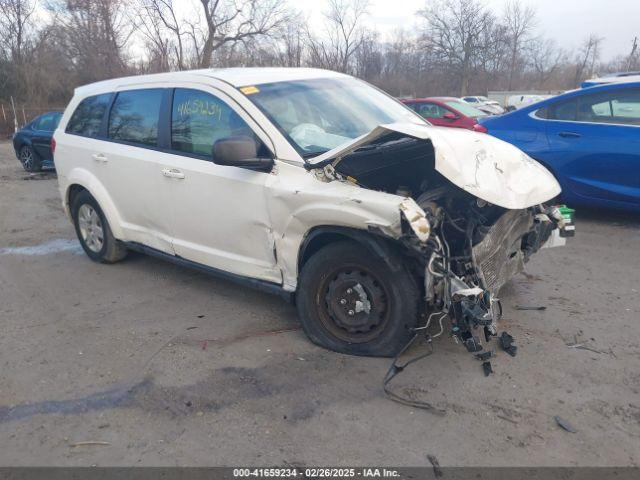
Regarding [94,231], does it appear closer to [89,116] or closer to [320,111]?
[89,116]

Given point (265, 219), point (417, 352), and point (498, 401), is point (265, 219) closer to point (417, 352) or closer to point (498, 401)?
point (417, 352)

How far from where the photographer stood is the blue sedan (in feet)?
20.6

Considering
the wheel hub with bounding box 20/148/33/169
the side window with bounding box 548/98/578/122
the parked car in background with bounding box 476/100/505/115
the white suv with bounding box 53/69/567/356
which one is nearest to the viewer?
the white suv with bounding box 53/69/567/356

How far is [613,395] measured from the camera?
3.21 m

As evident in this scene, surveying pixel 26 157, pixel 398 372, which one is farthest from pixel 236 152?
pixel 26 157

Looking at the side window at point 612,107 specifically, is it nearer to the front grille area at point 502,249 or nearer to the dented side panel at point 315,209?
the front grille area at point 502,249

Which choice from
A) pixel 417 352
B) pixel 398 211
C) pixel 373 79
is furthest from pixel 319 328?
pixel 373 79

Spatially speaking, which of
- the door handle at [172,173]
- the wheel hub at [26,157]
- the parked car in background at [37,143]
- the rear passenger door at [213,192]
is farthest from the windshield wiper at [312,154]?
the wheel hub at [26,157]

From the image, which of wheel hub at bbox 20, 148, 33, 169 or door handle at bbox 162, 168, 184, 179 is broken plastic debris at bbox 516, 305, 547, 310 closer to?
door handle at bbox 162, 168, 184, 179

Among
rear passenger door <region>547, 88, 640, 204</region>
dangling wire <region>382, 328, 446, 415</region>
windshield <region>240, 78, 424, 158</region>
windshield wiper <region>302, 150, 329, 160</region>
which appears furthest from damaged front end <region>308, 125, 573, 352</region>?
rear passenger door <region>547, 88, 640, 204</region>

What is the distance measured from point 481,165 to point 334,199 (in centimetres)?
91

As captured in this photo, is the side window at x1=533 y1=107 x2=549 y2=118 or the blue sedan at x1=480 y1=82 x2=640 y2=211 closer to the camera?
the blue sedan at x1=480 y1=82 x2=640 y2=211

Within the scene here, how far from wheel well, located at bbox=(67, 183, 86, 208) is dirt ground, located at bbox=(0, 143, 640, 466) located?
116 cm

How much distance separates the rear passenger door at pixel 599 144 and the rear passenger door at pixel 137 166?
463 cm
